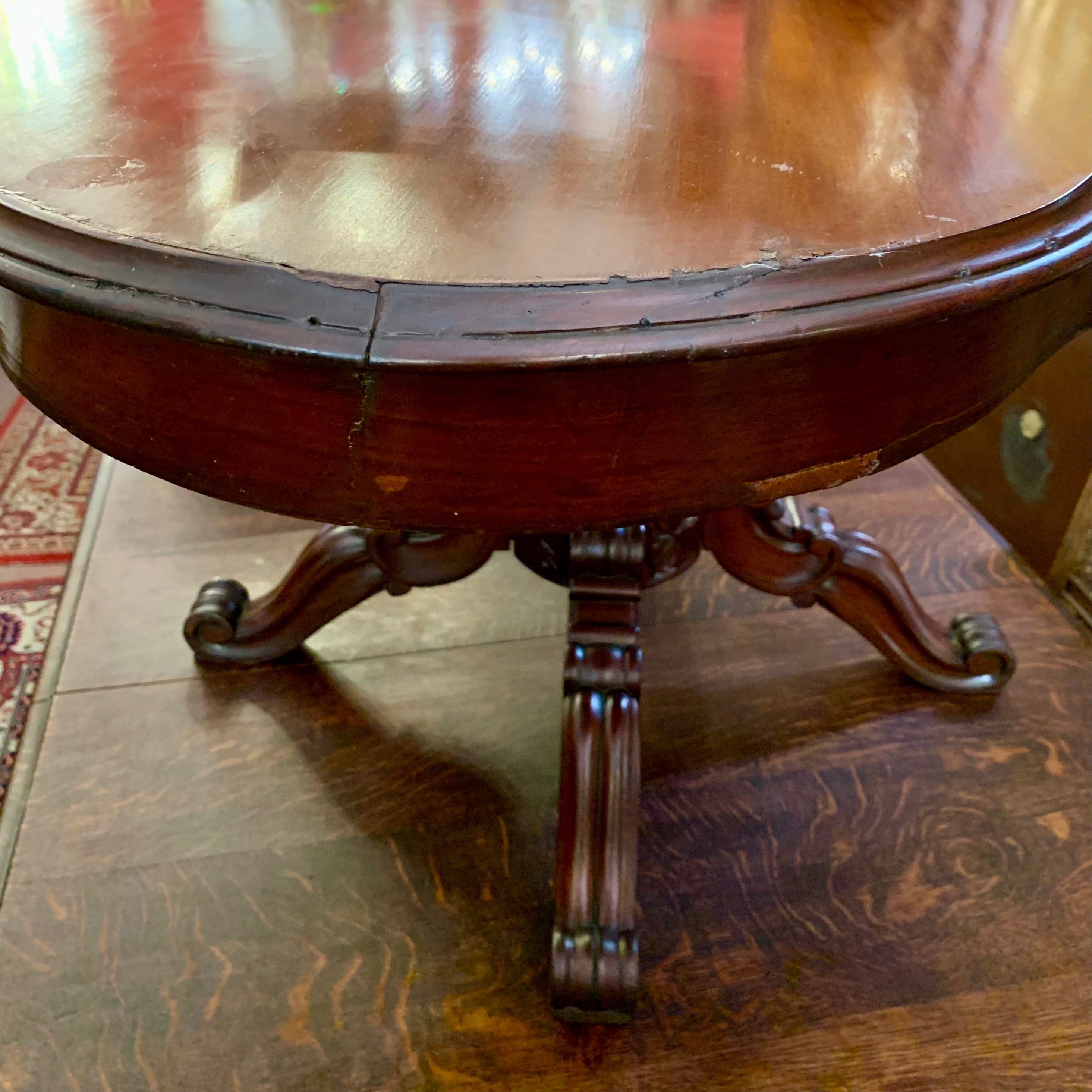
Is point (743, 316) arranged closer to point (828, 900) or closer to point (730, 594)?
point (828, 900)

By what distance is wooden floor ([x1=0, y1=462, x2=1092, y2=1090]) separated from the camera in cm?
65

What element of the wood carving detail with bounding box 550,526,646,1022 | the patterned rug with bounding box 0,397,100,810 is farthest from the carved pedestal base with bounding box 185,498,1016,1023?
the patterned rug with bounding box 0,397,100,810

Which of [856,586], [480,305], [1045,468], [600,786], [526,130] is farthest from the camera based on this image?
[1045,468]

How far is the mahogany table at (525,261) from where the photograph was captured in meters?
0.33

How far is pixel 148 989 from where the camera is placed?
2.23ft

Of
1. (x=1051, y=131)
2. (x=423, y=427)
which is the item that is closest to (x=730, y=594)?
(x=1051, y=131)

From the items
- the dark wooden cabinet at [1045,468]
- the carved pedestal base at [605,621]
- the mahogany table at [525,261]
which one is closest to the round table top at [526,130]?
the mahogany table at [525,261]

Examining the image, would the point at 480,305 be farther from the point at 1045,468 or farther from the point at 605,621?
the point at 1045,468

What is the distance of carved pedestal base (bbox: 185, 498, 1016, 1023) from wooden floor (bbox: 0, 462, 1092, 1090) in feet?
0.20

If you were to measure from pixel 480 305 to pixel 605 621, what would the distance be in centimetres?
42

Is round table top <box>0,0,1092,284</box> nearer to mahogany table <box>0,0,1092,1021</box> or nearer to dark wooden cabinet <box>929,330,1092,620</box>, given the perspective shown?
mahogany table <box>0,0,1092,1021</box>

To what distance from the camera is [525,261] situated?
34 cm

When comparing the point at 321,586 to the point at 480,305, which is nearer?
the point at 480,305

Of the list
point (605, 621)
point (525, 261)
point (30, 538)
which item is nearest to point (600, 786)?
point (605, 621)
